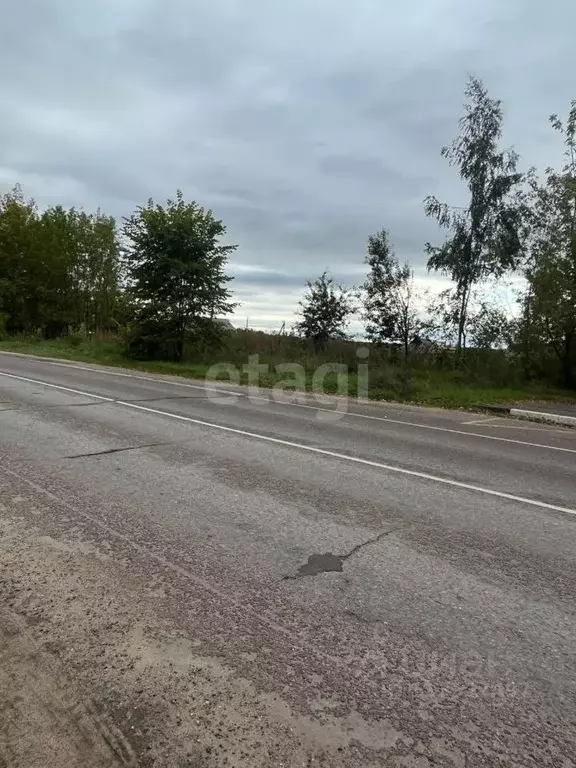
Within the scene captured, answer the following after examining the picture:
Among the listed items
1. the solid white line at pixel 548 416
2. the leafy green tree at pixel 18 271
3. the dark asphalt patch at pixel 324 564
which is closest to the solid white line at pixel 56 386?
the dark asphalt patch at pixel 324 564

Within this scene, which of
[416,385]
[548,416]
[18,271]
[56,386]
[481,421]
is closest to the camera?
[481,421]

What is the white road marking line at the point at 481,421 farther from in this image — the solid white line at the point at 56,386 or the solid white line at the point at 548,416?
the solid white line at the point at 56,386

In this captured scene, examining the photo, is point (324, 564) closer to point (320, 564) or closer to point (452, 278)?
point (320, 564)

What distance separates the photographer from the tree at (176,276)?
72.5 ft

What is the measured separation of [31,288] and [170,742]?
137ft

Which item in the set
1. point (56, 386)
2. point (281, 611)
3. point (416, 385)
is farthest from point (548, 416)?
point (56, 386)

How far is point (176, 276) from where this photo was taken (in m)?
21.7

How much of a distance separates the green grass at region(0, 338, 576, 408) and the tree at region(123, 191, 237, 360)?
1.72 m

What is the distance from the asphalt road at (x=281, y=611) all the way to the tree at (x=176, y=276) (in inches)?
630

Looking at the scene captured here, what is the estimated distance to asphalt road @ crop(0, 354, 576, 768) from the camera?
2.22 m

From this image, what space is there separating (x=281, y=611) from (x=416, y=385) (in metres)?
13.7

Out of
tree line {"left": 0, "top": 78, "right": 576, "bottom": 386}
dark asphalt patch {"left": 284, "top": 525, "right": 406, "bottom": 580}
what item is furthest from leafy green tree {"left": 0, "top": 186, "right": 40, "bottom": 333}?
dark asphalt patch {"left": 284, "top": 525, "right": 406, "bottom": 580}

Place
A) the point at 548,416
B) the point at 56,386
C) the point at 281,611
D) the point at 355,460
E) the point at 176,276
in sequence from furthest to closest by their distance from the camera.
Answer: the point at 176,276 < the point at 56,386 < the point at 548,416 < the point at 355,460 < the point at 281,611

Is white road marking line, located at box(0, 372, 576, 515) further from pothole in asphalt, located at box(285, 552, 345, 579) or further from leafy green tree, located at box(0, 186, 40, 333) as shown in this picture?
leafy green tree, located at box(0, 186, 40, 333)
